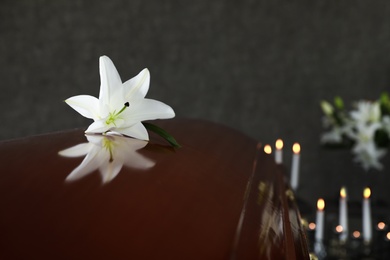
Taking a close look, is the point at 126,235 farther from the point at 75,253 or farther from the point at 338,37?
the point at 338,37

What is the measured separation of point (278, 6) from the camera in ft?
8.41

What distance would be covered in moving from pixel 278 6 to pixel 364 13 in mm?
344

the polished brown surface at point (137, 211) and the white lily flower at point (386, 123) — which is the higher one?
the white lily flower at point (386, 123)

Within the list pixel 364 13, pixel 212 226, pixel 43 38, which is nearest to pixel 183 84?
pixel 43 38

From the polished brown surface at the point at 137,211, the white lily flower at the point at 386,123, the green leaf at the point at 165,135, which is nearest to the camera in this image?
the polished brown surface at the point at 137,211

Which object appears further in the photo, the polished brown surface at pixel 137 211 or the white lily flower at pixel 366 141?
the white lily flower at pixel 366 141

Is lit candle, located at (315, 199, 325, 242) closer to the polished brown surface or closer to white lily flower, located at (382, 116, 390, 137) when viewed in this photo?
white lily flower, located at (382, 116, 390, 137)

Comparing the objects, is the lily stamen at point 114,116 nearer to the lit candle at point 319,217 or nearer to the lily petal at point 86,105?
the lily petal at point 86,105

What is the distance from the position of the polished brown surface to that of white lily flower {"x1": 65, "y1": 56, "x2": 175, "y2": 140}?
5cm

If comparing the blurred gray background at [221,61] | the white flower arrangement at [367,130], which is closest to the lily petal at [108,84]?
the white flower arrangement at [367,130]

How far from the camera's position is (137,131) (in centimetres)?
59

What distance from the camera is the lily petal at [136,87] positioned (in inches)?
24.9

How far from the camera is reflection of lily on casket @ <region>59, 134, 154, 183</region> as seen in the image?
A: 16.4 inches

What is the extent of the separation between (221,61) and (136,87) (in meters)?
1.93
